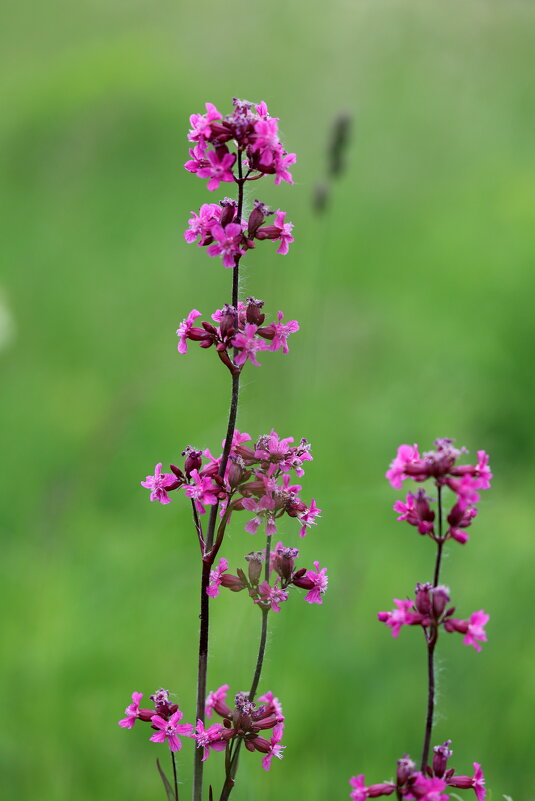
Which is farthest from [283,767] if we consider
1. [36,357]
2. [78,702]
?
[36,357]

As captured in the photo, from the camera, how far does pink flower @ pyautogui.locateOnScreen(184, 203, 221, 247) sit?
1.50 metres

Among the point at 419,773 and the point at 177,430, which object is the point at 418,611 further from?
the point at 177,430

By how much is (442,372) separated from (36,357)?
267 cm

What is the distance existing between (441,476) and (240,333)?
1.32 ft

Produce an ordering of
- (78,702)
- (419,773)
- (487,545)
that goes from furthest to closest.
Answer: (487,545) → (78,702) → (419,773)

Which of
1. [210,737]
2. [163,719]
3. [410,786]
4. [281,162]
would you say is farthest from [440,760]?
[281,162]

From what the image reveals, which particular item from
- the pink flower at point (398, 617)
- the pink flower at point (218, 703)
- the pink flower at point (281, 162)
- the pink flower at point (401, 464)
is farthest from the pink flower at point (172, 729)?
the pink flower at point (281, 162)

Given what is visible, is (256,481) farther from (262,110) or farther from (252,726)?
(262,110)

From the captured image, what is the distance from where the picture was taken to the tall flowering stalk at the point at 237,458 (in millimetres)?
1486

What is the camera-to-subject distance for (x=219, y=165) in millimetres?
1500

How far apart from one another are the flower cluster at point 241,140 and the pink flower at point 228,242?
69mm

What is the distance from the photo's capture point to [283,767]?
10.0 feet

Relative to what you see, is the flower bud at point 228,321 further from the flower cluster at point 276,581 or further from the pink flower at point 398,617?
the pink flower at point 398,617

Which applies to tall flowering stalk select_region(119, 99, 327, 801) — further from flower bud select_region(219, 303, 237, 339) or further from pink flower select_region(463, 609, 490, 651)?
pink flower select_region(463, 609, 490, 651)
